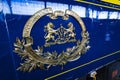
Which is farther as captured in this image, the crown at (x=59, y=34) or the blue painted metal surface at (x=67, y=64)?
the crown at (x=59, y=34)

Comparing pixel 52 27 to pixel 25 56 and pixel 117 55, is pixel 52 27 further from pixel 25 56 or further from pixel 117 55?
pixel 117 55

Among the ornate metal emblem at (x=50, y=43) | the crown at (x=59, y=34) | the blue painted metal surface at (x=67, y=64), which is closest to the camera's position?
the blue painted metal surface at (x=67, y=64)

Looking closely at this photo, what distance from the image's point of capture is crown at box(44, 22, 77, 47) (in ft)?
5.06

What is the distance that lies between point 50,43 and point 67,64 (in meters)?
0.33

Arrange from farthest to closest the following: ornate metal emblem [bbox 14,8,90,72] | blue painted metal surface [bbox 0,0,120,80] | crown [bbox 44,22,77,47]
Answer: crown [bbox 44,22,77,47]
ornate metal emblem [bbox 14,8,90,72]
blue painted metal surface [bbox 0,0,120,80]

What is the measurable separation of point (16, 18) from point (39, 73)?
0.49 meters

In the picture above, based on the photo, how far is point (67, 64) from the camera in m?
1.78

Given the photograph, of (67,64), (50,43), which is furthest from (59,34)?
(67,64)

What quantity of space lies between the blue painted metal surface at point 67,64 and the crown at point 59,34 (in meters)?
0.06

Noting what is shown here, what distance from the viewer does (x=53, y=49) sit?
1617 mm

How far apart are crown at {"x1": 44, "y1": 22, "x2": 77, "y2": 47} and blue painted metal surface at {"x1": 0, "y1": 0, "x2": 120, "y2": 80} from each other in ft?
0.21

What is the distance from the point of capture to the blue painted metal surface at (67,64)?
4.10 feet

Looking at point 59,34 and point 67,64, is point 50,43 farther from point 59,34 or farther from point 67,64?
point 67,64

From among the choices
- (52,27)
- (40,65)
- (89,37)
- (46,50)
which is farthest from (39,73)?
(89,37)
